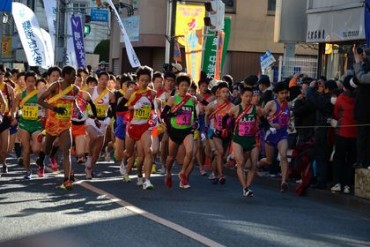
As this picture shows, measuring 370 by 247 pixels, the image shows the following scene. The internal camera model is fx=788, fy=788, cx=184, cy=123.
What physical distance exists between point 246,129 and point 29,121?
13.4 feet

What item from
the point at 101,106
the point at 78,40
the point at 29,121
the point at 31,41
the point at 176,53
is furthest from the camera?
the point at 176,53

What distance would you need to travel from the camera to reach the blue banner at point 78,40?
2536 cm

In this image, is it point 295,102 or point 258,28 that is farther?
point 258,28

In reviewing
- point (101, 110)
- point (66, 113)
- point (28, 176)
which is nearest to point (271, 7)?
point (101, 110)

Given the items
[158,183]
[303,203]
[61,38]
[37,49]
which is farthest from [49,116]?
[61,38]

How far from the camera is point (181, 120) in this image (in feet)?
42.6

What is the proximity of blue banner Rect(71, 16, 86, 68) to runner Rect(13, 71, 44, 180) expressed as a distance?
10638 millimetres

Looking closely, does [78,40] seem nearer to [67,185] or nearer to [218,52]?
[218,52]

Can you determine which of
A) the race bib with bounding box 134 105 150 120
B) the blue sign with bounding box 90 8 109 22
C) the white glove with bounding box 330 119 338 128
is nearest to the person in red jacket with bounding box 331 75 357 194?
the white glove with bounding box 330 119 338 128

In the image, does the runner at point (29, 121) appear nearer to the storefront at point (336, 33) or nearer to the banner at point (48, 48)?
the banner at point (48, 48)

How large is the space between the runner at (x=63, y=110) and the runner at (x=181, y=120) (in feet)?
5.33

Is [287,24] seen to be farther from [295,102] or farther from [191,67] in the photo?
[295,102]

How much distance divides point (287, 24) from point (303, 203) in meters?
13.2

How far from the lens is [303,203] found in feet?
40.6
